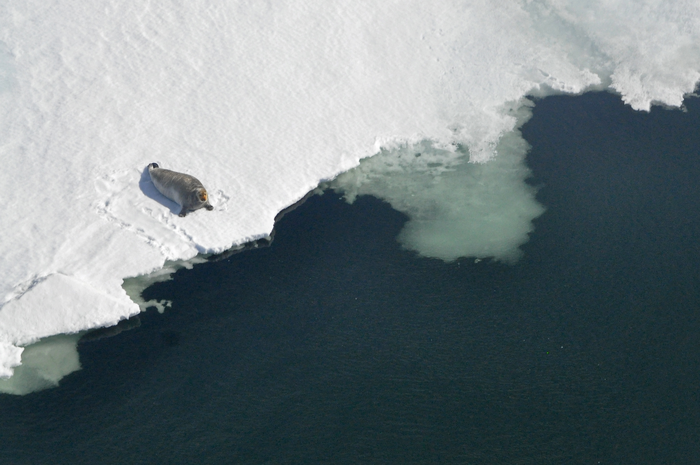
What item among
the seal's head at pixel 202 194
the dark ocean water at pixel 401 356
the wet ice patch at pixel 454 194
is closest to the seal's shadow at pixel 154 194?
the seal's head at pixel 202 194

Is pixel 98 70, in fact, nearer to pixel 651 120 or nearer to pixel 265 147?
pixel 265 147

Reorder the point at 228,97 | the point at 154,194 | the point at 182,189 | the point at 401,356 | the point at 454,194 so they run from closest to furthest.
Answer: the point at 401,356 < the point at 182,189 < the point at 154,194 < the point at 454,194 < the point at 228,97

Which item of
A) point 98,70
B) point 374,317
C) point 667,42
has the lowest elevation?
point 374,317

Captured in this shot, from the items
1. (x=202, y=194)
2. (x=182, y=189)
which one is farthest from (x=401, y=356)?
(x=182, y=189)

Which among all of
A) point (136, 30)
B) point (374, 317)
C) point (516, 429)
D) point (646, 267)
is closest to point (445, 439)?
point (516, 429)

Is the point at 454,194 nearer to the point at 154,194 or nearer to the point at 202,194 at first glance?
the point at 202,194

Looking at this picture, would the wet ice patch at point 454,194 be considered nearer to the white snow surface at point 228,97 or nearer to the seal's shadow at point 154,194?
the white snow surface at point 228,97
